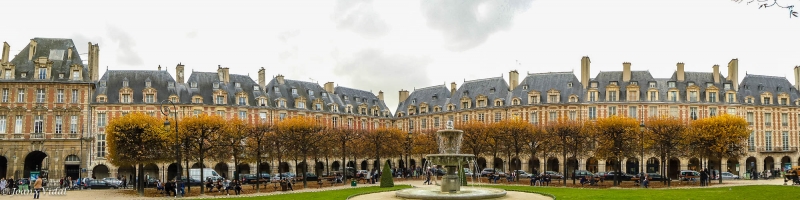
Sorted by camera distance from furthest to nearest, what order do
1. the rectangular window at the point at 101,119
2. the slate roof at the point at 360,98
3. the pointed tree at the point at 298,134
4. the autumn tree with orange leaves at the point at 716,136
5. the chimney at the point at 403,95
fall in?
1. the chimney at the point at 403,95
2. the slate roof at the point at 360,98
3. the rectangular window at the point at 101,119
4. the pointed tree at the point at 298,134
5. the autumn tree with orange leaves at the point at 716,136

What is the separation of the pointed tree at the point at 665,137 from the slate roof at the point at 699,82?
12.8 meters

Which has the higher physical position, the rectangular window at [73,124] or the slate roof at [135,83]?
the slate roof at [135,83]

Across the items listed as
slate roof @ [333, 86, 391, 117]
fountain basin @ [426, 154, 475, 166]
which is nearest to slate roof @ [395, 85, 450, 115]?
slate roof @ [333, 86, 391, 117]

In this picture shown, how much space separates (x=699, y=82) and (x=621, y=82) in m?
6.97

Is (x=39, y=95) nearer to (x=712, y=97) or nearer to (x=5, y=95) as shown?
(x=5, y=95)

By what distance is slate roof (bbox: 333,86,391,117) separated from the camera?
71.2m

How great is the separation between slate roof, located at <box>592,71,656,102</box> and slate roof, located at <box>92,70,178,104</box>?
3758cm

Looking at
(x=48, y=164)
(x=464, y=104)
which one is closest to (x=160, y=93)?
(x=48, y=164)

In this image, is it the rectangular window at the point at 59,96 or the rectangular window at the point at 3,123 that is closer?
the rectangular window at the point at 3,123

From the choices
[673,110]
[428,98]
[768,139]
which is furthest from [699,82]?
[428,98]

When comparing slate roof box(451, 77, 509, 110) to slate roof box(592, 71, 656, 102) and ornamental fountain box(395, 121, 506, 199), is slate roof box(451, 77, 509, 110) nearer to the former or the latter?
slate roof box(592, 71, 656, 102)

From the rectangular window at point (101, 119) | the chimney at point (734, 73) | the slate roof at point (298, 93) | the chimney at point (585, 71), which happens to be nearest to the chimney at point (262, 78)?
the slate roof at point (298, 93)

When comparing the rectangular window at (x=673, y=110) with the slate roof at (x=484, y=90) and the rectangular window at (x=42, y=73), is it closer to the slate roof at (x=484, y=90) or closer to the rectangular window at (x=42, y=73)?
the slate roof at (x=484, y=90)

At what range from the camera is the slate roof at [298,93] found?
63719 millimetres
